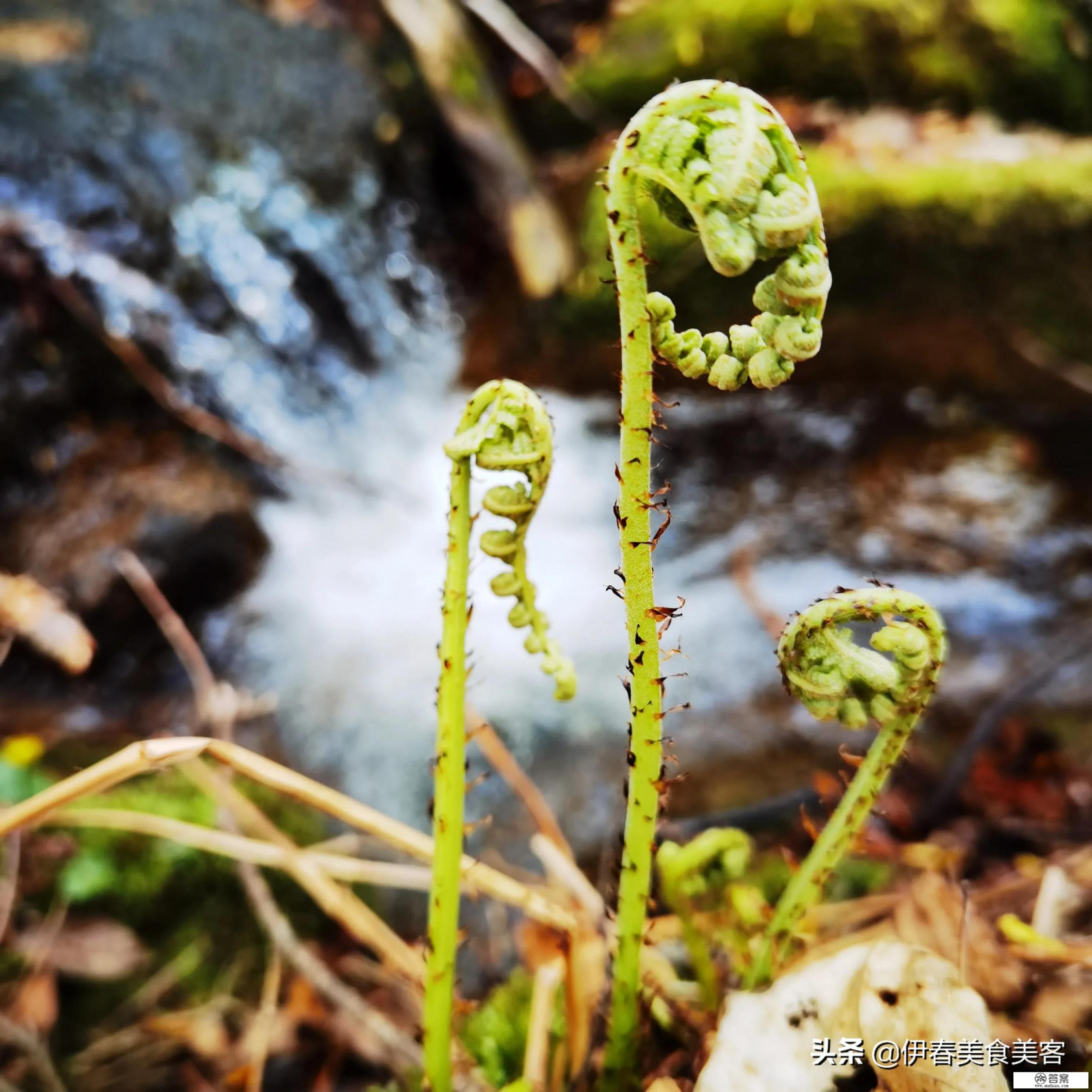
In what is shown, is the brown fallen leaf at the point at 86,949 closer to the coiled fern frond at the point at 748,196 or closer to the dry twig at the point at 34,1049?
the dry twig at the point at 34,1049

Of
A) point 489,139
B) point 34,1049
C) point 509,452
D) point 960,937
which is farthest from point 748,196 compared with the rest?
point 489,139

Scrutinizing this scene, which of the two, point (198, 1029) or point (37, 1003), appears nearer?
point (37, 1003)

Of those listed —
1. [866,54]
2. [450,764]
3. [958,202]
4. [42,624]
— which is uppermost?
[866,54]

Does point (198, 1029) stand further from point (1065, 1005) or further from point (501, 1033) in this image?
point (1065, 1005)

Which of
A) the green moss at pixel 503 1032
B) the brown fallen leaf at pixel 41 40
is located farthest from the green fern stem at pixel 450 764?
the brown fallen leaf at pixel 41 40

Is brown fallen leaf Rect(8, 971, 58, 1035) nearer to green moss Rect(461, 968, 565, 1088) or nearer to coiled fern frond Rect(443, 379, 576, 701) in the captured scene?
green moss Rect(461, 968, 565, 1088)

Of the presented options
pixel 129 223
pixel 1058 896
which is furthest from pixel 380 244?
pixel 1058 896
